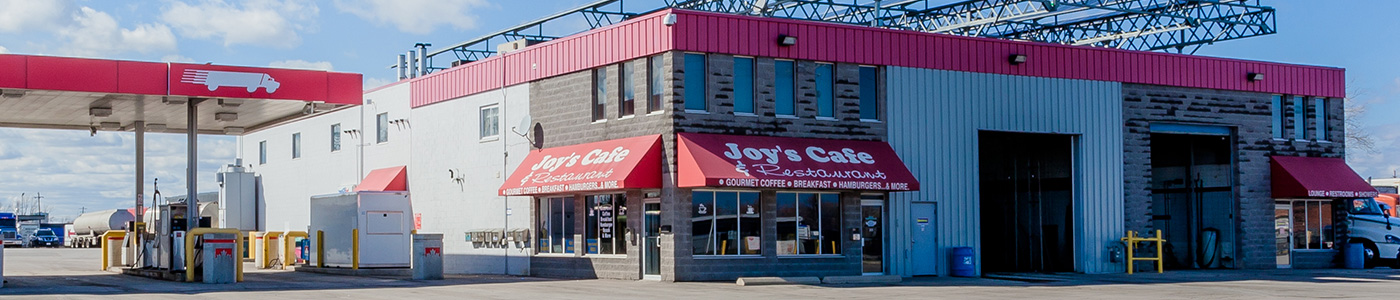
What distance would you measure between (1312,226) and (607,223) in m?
18.4

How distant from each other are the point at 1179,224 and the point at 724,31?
14772 mm

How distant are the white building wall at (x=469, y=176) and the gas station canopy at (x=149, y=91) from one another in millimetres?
3561

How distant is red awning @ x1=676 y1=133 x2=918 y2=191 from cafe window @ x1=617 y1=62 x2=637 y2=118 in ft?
5.84

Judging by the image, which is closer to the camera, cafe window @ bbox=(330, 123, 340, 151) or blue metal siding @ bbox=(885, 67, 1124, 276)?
blue metal siding @ bbox=(885, 67, 1124, 276)

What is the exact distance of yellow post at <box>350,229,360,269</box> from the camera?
1161 inches

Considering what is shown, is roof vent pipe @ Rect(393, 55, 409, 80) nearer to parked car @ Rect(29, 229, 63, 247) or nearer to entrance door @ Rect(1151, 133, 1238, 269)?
entrance door @ Rect(1151, 133, 1238, 269)

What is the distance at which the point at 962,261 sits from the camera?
28.4 meters

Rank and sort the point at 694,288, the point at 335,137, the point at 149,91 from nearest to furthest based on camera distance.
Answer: the point at 694,288, the point at 149,91, the point at 335,137

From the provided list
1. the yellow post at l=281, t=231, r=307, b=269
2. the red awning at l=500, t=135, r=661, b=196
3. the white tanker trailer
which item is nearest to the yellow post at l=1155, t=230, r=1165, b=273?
the red awning at l=500, t=135, r=661, b=196

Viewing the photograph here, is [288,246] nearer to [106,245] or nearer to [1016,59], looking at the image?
[106,245]

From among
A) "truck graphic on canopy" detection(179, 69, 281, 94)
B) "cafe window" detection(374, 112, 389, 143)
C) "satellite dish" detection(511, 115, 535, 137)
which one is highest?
"truck graphic on canopy" detection(179, 69, 281, 94)

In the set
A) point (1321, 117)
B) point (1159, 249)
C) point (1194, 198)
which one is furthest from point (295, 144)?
point (1321, 117)

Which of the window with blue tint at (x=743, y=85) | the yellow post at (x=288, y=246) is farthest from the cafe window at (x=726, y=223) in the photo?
the yellow post at (x=288, y=246)

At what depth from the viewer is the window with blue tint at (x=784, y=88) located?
87.7 ft
